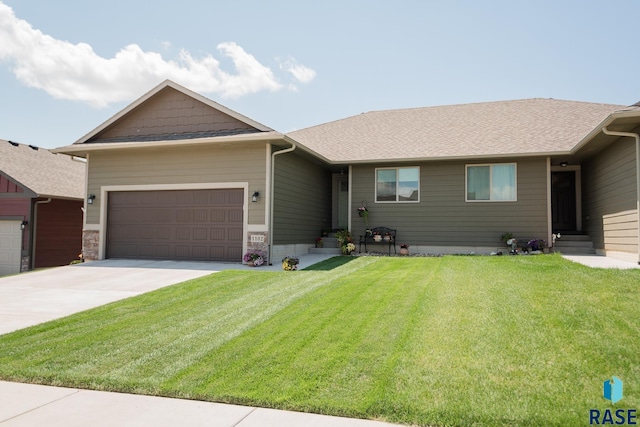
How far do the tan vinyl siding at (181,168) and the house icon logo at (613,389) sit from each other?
29.3 feet

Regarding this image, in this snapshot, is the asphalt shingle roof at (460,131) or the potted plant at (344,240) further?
the potted plant at (344,240)

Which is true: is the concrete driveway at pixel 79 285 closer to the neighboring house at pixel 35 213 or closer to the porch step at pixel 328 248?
the porch step at pixel 328 248

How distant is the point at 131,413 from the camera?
3.30 meters

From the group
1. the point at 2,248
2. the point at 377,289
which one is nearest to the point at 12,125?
the point at 2,248

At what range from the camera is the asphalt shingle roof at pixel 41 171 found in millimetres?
15695

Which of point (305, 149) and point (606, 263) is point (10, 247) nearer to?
point (305, 149)

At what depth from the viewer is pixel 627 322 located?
463 cm

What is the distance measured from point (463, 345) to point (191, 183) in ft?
31.7

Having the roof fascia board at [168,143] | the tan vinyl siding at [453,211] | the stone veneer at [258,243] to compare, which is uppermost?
the roof fascia board at [168,143]

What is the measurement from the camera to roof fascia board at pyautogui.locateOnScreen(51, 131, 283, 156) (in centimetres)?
1109

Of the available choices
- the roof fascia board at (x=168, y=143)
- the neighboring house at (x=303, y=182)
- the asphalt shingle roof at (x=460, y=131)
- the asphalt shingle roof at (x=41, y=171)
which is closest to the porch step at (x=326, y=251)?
the neighboring house at (x=303, y=182)

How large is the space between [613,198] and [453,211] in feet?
13.1

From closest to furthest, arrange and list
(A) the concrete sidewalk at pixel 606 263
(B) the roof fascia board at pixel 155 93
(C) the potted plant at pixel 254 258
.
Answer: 1. (A) the concrete sidewalk at pixel 606 263
2. (C) the potted plant at pixel 254 258
3. (B) the roof fascia board at pixel 155 93

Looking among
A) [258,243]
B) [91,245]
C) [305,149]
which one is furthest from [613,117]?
[91,245]
